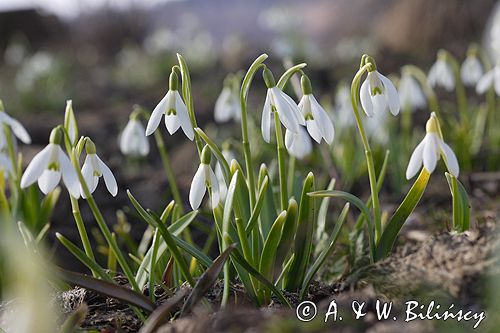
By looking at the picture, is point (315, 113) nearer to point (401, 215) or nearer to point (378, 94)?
point (378, 94)

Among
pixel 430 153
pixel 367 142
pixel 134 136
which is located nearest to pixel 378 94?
pixel 367 142

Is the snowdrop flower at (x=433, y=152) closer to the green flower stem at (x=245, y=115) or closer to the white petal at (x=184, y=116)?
the green flower stem at (x=245, y=115)

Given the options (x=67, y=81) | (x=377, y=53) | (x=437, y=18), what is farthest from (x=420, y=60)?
(x=67, y=81)

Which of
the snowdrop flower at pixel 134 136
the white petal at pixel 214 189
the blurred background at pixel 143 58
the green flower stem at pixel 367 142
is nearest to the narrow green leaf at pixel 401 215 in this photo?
the green flower stem at pixel 367 142

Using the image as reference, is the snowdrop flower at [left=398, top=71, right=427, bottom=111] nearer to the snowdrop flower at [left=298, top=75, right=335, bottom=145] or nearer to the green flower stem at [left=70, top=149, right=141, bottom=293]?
the snowdrop flower at [left=298, top=75, right=335, bottom=145]

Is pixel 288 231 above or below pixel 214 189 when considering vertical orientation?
below

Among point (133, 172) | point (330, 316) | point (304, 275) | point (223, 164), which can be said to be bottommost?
point (133, 172)

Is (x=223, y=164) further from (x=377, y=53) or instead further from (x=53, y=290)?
(x=377, y=53)
